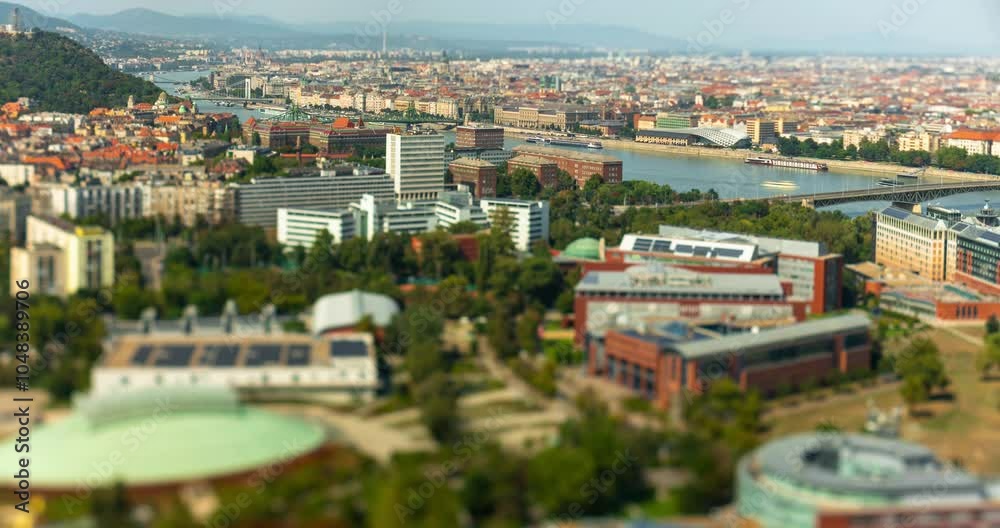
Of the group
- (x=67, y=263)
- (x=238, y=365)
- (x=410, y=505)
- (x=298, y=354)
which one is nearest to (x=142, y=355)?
(x=238, y=365)

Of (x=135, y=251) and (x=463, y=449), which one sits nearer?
(x=463, y=449)

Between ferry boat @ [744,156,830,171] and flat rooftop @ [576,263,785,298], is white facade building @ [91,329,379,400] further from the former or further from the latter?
ferry boat @ [744,156,830,171]

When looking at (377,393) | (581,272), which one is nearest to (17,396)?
(377,393)

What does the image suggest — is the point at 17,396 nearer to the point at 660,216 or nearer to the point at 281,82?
the point at 660,216

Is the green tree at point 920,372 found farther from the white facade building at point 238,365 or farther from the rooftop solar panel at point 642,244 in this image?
the white facade building at point 238,365

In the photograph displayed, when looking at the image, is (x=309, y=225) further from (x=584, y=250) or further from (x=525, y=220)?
(x=584, y=250)

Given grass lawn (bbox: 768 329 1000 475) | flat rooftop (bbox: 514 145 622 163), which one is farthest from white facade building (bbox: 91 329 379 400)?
flat rooftop (bbox: 514 145 622 163)
